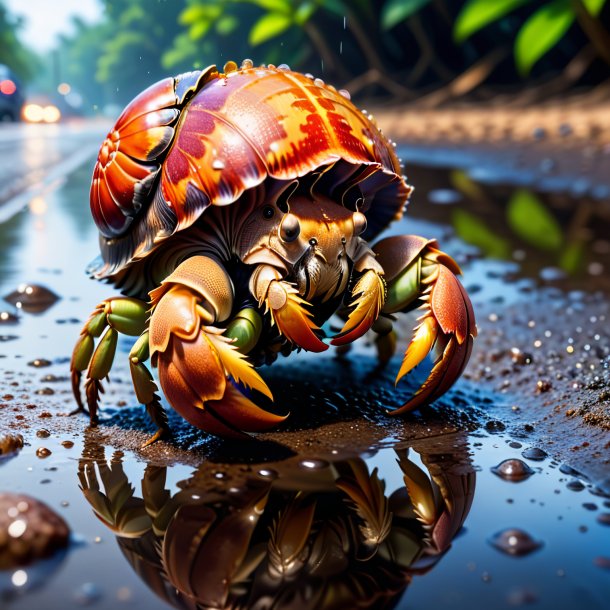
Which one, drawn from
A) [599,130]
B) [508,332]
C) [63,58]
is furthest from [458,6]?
[63,58]

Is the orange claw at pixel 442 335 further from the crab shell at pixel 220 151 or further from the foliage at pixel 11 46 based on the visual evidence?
the foliage at pixel 11 46

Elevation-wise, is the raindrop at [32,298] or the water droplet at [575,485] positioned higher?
the water droplet at [575,485]

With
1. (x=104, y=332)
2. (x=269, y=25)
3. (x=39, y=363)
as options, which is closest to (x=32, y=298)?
(x=39, y=363)

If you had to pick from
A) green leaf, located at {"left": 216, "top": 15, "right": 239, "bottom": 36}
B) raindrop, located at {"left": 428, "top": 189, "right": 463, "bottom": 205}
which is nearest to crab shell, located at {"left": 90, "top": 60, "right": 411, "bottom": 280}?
raindrop, located at {"left": 428, "top": 189, "right": 463, "bottom": 205}

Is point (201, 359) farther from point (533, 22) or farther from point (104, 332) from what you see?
point (533, 22)

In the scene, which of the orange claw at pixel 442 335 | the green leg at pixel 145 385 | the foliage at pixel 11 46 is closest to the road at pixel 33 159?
the green leg at pixel 145 385

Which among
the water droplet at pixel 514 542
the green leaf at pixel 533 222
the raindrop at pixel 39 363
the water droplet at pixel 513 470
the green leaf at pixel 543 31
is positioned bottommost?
the raindrop at pixel 39 363

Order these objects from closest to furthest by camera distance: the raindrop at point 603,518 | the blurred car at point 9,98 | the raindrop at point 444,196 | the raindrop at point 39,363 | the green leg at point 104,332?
the raindrop at point 603,518
the green leg at point 104,332
the raindrop at point 39,363
the raindrop at point 444,196
the blurred car at point 9,98
